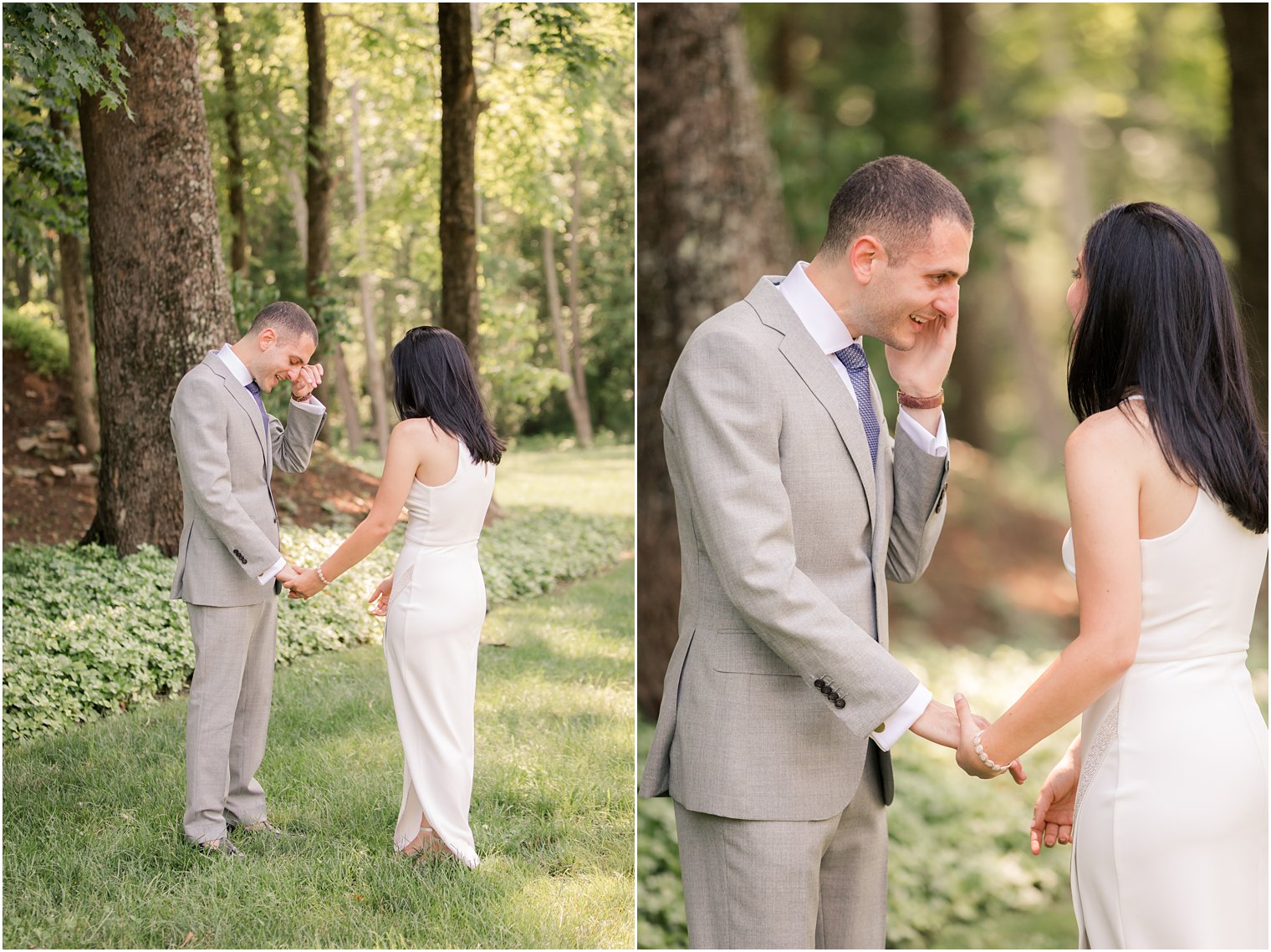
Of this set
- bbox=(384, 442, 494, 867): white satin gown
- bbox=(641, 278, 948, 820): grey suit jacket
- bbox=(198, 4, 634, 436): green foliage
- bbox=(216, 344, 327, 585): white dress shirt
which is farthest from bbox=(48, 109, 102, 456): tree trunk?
bbox=(641, 278, 948, 820): grey suit jacket

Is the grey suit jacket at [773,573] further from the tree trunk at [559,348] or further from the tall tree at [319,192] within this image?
the tall tree at [319,192]

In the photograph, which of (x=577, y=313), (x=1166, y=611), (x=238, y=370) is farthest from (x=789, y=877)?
(x=577, y=313)

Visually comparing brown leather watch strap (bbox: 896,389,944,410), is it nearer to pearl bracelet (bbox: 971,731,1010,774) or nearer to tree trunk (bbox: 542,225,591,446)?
pearl bracelet (bbox: 971,731,1010,774)


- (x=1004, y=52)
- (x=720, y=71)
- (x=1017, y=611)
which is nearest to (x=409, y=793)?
(x=720, y=71)

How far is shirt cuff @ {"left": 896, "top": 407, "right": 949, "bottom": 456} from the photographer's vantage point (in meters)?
2.33

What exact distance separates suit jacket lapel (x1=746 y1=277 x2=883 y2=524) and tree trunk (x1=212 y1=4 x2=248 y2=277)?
691 cm

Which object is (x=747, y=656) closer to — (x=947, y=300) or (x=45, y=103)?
(x=947, y=300)

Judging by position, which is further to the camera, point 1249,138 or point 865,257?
point 1249,138

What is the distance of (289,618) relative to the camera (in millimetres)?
4496

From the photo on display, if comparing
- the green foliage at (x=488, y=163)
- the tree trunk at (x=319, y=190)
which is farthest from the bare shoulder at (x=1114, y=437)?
the tree trunk at (x=319, y=190)

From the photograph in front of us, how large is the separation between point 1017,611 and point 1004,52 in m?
14.0

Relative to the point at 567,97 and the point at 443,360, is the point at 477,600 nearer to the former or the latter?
the point at 443,360

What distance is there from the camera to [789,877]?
7.20 ft

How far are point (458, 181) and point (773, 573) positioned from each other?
5.68m
